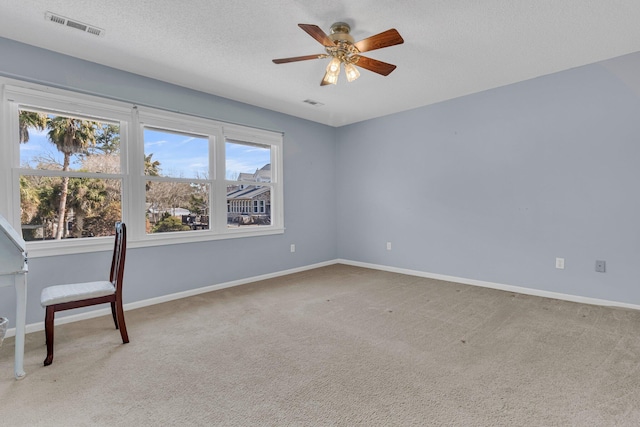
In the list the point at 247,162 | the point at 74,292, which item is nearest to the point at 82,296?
the point at 74,292

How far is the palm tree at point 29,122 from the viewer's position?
2.66m

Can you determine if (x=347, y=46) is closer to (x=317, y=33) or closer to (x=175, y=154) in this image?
(x=317, y=33)

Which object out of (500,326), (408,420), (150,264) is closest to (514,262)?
(500,326)

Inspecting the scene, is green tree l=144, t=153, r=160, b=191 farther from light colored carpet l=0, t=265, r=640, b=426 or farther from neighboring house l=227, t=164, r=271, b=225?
light colored carpet l=0, t=265, r=640, b=426

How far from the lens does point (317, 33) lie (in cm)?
213

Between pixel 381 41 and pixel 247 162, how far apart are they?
2618 mm

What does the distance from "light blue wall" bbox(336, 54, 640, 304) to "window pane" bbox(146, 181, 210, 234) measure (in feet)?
8.42

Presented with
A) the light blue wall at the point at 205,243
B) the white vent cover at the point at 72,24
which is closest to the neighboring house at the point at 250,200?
the light blue wall at the point at 205,243

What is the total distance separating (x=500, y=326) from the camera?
2613 mm

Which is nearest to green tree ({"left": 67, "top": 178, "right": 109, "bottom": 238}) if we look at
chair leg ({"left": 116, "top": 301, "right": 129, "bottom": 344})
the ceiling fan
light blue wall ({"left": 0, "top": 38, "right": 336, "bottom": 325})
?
light blue wall ({"left": 0, "top": 38, "right": 336, "bottom": 325})

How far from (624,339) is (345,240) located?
3.62 metres

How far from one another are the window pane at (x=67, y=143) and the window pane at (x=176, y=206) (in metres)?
0.46

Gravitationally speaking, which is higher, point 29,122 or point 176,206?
point 29,122

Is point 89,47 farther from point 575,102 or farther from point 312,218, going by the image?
point 575,102
